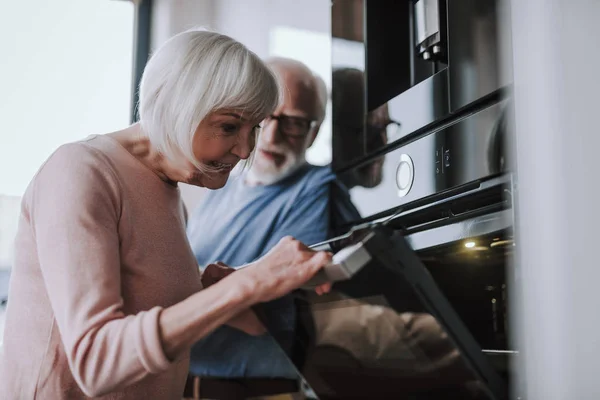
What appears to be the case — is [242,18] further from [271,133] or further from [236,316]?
[236,316]

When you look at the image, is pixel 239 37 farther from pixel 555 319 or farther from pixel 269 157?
pixel 555 319

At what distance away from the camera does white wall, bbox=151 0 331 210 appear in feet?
4.46

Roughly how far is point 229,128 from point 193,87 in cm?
7

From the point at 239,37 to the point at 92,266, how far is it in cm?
98

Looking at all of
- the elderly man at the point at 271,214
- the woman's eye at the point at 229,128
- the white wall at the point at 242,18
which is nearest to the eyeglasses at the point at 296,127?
the elderly man at the point at 271,214

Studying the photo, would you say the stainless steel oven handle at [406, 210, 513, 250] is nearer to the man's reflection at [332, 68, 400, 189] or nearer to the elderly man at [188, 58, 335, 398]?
the man's reflection at [332, 68, 400, 189]

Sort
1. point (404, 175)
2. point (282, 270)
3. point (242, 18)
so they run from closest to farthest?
point (282, 270)
point (404, 175)
point (242, 18)

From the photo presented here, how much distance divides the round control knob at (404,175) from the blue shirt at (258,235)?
0.84 feet

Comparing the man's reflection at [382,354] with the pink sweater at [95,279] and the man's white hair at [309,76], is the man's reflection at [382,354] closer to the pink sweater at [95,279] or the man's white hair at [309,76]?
the pink sweater at [95,279]

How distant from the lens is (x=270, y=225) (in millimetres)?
1292

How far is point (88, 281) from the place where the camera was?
0.72 m

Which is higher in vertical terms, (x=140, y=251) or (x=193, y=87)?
(x=193, y=87)

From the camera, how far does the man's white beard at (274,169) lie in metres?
1.31

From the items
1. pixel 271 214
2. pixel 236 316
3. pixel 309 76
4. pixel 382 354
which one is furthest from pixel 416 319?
pixel 309 76
